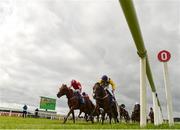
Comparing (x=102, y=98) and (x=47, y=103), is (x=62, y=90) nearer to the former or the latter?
(x=102, y=98)

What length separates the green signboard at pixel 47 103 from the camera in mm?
48375

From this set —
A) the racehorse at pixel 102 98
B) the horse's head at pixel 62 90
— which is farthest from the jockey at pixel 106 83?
the horse's head at pixel 62 90

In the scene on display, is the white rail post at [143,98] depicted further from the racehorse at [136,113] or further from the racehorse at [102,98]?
the racehorse at [136,113]

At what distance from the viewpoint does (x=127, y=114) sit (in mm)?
34344

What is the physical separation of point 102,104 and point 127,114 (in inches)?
703

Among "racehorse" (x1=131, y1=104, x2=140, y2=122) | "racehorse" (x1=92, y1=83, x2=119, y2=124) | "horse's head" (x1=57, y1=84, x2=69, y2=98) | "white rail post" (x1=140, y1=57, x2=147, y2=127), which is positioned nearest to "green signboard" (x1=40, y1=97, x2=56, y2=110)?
"racehorse" (x1=131, y1=104, x2=140, y2=122)

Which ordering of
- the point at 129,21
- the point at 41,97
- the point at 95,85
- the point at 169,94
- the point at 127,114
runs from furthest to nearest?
the point at 41,97, the point at 127,114, the point at 95,85, the point at 169,94, the point at 129,21

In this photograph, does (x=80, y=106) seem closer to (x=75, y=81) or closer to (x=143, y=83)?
(x=75, y=81)

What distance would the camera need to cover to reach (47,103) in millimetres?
48875

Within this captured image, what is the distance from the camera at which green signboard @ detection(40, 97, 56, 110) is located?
4838 centimetres

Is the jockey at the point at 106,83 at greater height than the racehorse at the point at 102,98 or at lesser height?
greater

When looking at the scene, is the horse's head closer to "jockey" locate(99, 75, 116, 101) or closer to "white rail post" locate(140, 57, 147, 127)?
"jockey" locate(99, 75, 116, 101)

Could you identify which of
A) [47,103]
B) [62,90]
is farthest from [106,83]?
[47,103]

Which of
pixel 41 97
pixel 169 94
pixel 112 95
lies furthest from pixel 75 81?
pixel 41 97
